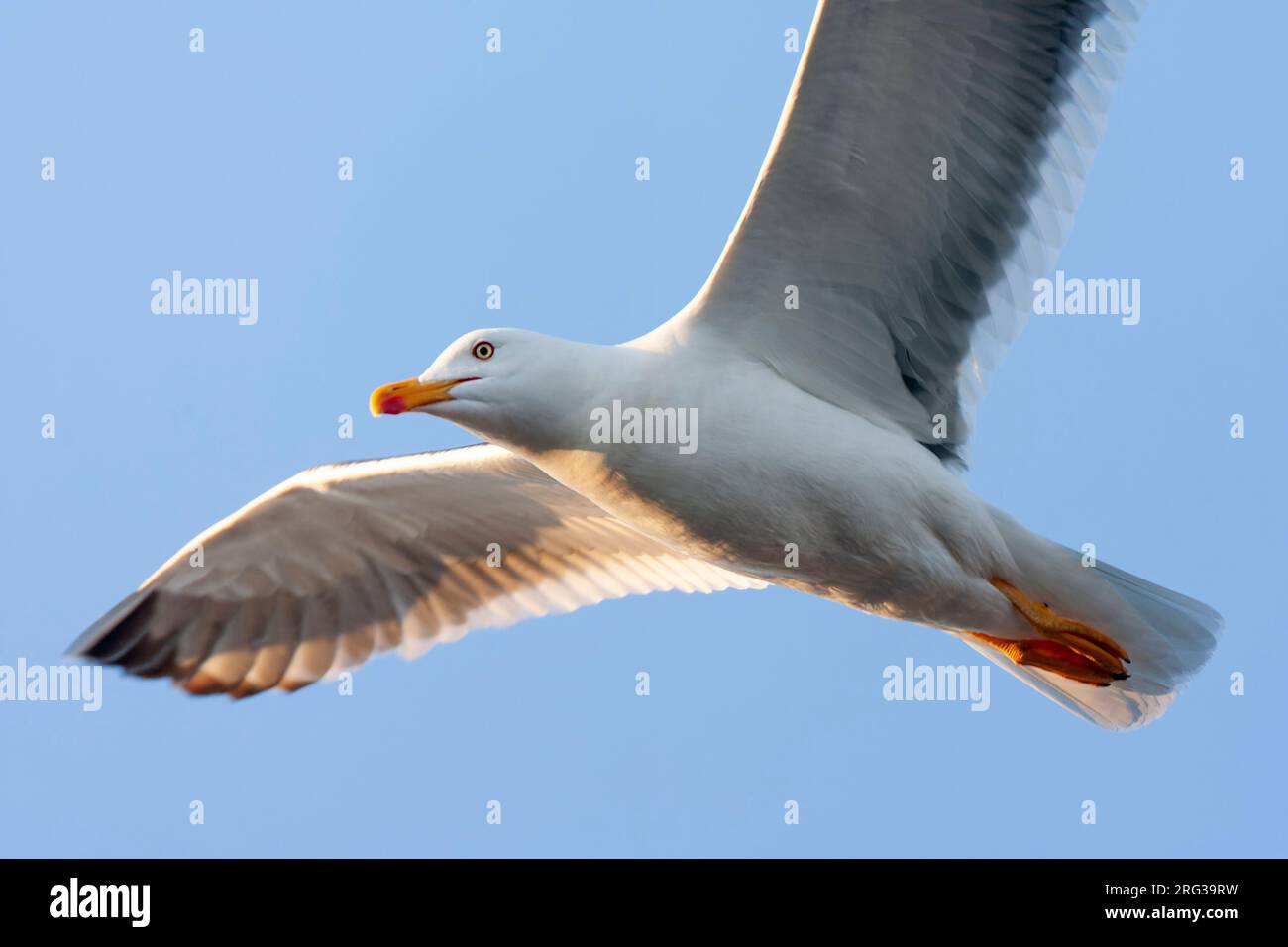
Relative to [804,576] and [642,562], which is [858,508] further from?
[642,562]

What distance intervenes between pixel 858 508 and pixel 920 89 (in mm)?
1547

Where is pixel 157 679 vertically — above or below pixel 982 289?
below

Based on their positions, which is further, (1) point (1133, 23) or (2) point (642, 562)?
(2) point (642, 562)

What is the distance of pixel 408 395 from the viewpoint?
21.1ft

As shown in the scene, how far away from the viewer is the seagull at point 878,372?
253 inches

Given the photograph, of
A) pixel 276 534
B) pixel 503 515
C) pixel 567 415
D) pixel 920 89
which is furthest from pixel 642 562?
pixel 920 89

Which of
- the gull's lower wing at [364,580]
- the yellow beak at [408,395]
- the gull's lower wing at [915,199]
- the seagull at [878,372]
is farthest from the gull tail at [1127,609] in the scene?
the yellow beak at [408,395]

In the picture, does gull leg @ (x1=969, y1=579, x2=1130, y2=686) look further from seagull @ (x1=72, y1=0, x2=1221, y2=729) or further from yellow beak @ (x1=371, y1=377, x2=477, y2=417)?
yellow beak @ (x1=371, y1=377, x2=477, y2=417)

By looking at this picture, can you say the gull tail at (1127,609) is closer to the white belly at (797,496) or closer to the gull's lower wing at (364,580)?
the white belly at (797,496)

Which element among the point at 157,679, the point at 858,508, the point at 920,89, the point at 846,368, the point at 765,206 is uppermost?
the point at 920,89

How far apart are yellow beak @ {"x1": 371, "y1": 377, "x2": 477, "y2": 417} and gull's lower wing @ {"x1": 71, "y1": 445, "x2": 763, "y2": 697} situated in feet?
5.71

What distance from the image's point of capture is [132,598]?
8.52 m

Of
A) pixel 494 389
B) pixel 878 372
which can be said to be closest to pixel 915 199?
pixel 878 372

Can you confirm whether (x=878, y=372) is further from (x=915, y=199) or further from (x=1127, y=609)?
(x=1127, y=609)
